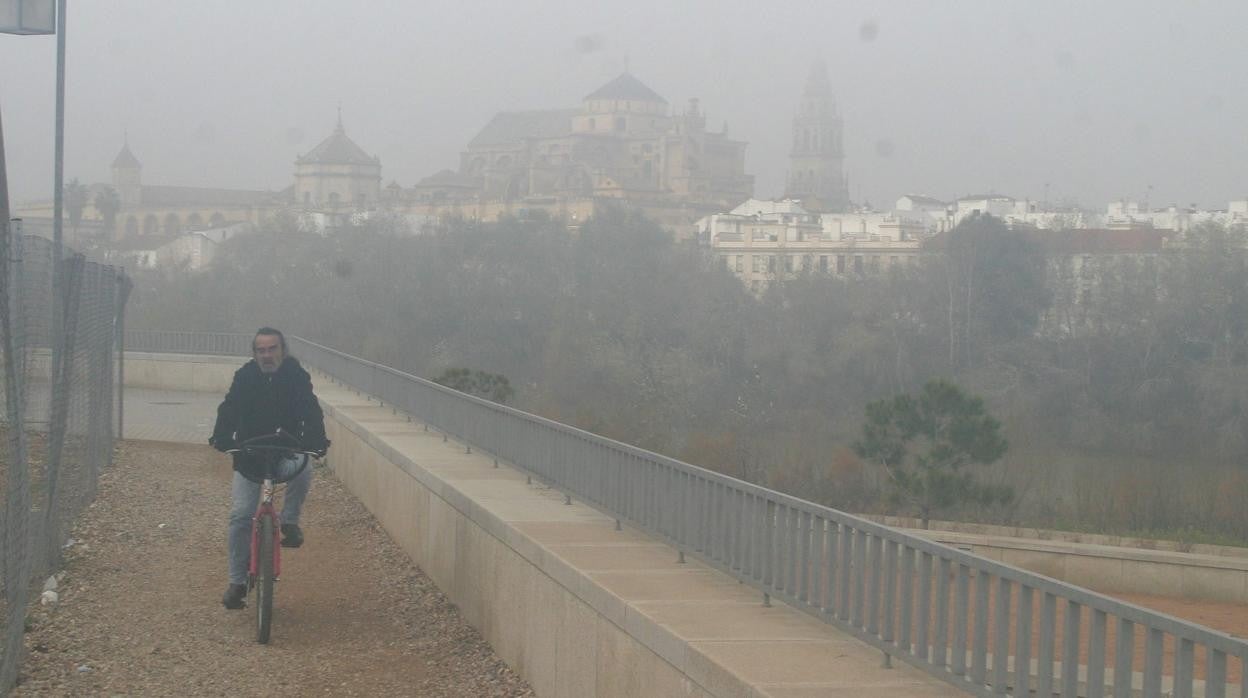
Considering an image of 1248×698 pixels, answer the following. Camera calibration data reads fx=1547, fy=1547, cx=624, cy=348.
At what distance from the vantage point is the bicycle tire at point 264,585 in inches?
324

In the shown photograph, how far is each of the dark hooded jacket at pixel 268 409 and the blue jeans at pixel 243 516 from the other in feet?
0.78

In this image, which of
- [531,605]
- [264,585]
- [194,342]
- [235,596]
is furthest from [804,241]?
[531,605]

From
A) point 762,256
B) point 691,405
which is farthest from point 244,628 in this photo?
point 762,256

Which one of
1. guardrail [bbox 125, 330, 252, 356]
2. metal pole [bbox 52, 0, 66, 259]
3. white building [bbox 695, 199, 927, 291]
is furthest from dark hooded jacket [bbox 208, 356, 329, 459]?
white building [bbox 695, 199, 927, 291]

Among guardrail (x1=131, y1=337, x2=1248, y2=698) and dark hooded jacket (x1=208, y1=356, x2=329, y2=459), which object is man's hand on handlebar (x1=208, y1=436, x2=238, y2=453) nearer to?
dark hooded jacket (x1=208, y1=356, x2=329, y2=459)

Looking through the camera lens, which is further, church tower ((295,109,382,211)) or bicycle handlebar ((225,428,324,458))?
church tower ((295,109,382,211))

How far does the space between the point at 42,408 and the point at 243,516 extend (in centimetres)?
300

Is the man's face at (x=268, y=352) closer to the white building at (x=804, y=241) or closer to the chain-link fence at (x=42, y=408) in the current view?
the chain-link fence at (x=42, y=408)

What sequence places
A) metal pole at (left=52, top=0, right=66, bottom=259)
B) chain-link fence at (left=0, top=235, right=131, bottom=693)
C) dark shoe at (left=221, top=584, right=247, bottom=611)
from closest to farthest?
chain-link fence at (left=0, top=235, right=131, bottom=693)
dark shoe at (left=221, top=584, right=247, bottom=611)
metal pole at (left=52, top=0, right=66, bottom=259)

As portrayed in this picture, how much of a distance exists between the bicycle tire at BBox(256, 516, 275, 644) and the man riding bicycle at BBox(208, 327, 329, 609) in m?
0.36

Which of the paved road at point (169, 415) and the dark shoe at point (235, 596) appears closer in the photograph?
the dark shoe at point (235, 596)

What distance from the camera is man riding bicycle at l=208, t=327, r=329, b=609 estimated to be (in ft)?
28.3

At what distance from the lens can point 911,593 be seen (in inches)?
206

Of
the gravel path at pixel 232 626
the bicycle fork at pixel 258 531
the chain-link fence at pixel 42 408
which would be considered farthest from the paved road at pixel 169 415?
the bicycle fork at pixel 258 531
